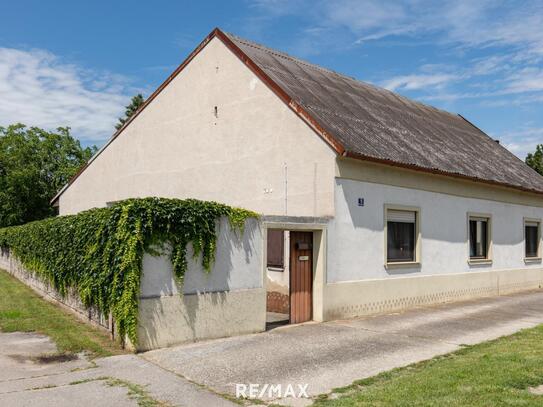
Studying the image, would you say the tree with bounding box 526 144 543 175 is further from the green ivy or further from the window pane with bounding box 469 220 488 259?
the green ivy

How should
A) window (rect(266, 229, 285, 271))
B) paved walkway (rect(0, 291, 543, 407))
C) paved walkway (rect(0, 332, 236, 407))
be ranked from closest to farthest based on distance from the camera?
1. paved walkway (rect(0, 332, 236, 407))
2. paved walkway (rect(0, 291, 543, 407))
3. window (rect(266, 229, 285, 271))

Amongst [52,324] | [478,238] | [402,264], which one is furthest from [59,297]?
[478,238]

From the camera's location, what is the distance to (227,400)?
6.03m

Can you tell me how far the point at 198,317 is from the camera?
29.7ft

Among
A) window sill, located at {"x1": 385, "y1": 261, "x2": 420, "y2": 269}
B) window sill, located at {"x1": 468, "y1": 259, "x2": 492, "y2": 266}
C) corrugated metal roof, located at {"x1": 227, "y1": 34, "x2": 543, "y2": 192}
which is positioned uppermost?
corrugated metal roof, located at {"x1": 227, "y1": 34, "x2": 543, "y2": 192}

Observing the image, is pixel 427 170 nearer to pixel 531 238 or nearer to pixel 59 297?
pixel 531 238

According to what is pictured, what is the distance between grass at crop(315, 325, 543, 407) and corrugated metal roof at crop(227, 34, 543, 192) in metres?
5.19

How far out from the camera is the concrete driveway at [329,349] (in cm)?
698

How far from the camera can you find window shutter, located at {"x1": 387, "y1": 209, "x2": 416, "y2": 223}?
42.8ft

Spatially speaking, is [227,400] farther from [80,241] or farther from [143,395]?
[80,241]

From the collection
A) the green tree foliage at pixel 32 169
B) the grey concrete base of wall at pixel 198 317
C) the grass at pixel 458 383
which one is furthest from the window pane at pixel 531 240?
the green tree foliage at pixel 32 169

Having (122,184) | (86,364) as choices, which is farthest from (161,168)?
(86,364)

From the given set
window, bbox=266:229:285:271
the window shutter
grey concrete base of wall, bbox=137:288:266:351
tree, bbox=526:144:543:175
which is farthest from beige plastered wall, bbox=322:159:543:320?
tree, bbox=526:144:543:175

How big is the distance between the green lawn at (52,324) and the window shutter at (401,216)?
24.3ft
